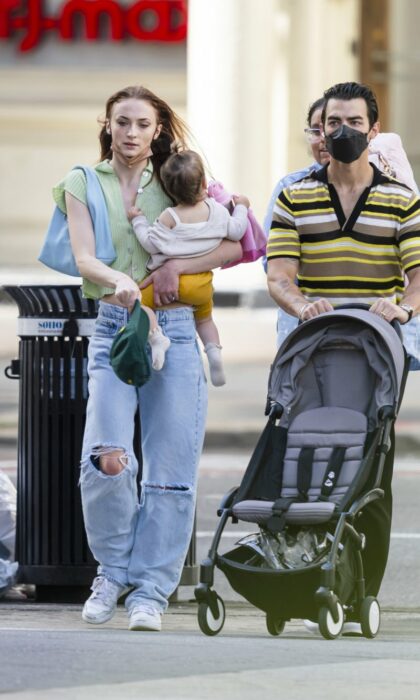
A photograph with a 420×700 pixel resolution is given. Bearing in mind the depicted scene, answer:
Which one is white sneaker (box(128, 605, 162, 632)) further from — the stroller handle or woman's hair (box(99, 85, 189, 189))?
woman's hair (box(99, 85, 189, 189))

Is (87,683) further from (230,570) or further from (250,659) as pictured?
(230,570)

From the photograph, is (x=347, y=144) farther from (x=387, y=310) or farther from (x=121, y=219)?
(x=121, y=219)

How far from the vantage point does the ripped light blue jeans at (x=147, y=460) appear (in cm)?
609

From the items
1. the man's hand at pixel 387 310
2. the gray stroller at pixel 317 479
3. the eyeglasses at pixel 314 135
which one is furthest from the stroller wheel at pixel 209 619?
the eyeglasses at pixel 314 135

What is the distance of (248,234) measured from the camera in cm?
627

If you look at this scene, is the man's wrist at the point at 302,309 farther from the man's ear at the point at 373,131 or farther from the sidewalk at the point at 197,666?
the sidewalk at the point at 197,666

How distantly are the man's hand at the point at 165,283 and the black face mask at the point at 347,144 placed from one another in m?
0.66

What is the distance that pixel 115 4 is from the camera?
27.0 meters

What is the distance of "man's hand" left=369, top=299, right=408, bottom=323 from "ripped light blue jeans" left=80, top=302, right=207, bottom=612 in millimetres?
659

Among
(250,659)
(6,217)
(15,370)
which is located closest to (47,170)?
(6,217)

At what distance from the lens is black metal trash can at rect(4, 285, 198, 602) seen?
679cm

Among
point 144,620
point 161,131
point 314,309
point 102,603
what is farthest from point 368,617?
point 161,131

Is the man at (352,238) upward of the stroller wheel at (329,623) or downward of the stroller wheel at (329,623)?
upward

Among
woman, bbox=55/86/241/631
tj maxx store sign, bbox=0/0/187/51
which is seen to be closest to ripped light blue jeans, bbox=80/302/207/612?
woman, bbox=55/86/241/631
